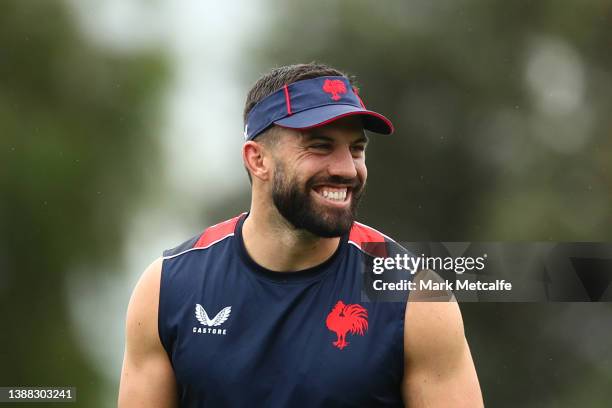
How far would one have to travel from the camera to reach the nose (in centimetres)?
495

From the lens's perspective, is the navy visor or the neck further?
the neck

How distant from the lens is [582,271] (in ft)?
26.0

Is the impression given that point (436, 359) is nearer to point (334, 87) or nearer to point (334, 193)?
point (334, 193)

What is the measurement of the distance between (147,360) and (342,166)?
1.30 metres

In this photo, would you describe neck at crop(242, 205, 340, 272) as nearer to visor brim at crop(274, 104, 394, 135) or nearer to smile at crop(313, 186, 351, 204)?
smile at crop(313, 186, 351, 204)

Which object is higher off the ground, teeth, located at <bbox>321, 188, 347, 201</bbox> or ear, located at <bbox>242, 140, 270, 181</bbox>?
ear, located at <bbox>242, 140, 270, 181</bbox>

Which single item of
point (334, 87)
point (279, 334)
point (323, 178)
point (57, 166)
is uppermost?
point (334, 87)

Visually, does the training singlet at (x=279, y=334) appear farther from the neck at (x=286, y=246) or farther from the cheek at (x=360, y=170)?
the cheek at (x=360, y=170)

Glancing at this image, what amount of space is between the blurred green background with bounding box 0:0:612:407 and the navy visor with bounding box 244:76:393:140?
9.65 meters

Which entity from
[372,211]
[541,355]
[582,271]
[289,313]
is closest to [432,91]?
[372,211]

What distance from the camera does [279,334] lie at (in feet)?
16.4

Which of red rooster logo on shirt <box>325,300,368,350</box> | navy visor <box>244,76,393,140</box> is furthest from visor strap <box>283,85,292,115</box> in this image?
red rooster logo on shirt <box>325,300,368,350</box>

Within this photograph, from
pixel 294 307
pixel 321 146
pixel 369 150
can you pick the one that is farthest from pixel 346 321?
pixel 369 150

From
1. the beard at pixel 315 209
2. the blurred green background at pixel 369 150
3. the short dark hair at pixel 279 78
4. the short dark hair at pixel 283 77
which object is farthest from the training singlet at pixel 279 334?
the blurred green background at pixel 369 150
